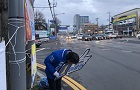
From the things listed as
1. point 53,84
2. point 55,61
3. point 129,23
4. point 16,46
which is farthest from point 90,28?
point 16,46

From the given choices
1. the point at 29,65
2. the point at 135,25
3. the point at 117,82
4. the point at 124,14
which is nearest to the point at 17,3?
the point at 29,65

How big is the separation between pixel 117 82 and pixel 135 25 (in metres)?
110

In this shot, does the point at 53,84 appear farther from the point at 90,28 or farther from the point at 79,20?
the point at 79,20

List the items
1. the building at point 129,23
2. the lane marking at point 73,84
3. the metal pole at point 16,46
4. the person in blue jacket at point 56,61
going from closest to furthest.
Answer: the metal pole at point 16,46
the person in blue jacket at point 56,61
the lane marking at point 73,84
the building at point 129,23

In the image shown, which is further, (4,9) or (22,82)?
(4,9)

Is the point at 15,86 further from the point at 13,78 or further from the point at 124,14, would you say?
the point at 124,14

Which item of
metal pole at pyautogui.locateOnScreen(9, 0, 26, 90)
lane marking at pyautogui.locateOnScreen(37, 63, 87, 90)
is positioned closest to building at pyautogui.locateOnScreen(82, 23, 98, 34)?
lane marking at pyautogui.locateOnScreen(37, 63, 87, 90)

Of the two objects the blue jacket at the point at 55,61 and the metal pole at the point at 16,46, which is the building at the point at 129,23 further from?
the metal pole at the point at 16,46

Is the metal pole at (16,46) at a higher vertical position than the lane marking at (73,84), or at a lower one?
higher

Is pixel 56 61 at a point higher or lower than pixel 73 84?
higher

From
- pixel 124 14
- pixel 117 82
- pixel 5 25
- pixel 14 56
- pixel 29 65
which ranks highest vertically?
pixel 124 14

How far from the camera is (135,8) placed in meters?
132

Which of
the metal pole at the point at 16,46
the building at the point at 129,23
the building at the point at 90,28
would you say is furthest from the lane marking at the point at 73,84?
the building at the point at 90,28

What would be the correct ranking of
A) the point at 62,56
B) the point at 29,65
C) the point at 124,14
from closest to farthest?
the point at 62,56, the point at 29,65, the point at 124,14
